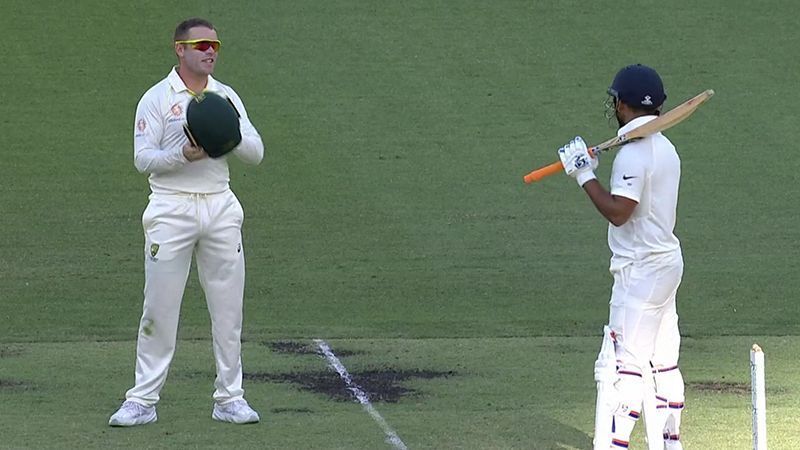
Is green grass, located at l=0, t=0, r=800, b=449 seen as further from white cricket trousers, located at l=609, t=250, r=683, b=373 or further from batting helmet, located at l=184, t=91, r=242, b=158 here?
batting helmet, located at l=184, t=91, r=242, b=158

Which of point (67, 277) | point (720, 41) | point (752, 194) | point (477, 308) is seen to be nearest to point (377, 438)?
point (477, 308)

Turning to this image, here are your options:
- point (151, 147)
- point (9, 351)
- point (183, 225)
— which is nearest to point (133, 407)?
point (183, 225)

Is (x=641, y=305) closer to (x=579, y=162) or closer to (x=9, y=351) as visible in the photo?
(x=579, y=162)

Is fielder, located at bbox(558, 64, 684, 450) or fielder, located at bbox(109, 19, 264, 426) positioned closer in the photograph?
fielder, located at bbox(558, 64, 684, 450)

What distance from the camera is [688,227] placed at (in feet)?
41.7

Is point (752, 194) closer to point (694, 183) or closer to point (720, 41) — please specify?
point (694, 183)

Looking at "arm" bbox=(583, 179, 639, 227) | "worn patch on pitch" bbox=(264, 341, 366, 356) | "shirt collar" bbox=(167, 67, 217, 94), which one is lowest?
"worn patch on pitch" bbox=(264, 341, 366, 356)

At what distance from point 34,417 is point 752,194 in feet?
27.4

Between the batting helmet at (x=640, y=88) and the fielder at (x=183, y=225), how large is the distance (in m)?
1.95

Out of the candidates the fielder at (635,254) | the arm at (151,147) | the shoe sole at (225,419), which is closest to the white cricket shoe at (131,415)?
the shoe sole at (225,419)

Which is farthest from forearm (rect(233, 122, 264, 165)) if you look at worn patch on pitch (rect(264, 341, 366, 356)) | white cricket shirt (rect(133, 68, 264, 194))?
worn patch on pitch (rect(264, 341, 366, 356))

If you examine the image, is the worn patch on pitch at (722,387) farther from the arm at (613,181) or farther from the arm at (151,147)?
the arm at (151,147)

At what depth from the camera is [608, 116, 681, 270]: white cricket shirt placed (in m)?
6.02

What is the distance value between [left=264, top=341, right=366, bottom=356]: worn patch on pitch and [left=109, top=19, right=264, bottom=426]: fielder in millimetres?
1835
